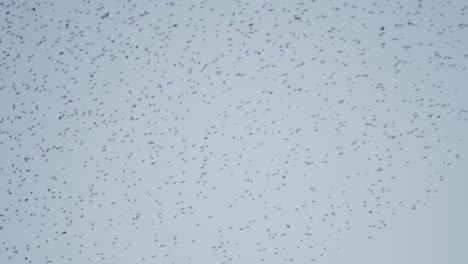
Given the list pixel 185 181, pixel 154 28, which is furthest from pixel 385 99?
pixel 154 28

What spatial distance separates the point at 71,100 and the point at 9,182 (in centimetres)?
76

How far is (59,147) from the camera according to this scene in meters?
3.07

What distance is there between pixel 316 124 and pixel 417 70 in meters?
0.82

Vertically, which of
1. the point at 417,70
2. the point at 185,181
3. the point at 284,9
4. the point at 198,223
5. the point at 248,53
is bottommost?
the point at 198,223

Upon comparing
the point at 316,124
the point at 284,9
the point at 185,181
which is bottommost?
the point at 185,181

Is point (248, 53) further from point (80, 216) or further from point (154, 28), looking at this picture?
point (80, 216)

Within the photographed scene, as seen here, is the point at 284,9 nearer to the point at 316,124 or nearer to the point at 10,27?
the point at 316,124

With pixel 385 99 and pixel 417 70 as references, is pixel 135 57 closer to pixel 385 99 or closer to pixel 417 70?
pixel 385 99

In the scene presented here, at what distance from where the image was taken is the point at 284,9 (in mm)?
3062

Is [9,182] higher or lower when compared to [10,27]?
lower

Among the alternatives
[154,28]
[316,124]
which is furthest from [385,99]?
[154,28]

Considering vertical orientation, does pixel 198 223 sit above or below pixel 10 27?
below

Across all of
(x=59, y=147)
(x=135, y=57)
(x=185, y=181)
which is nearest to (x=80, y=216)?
(x=59, y=147)

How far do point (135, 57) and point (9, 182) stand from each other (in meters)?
1.32
